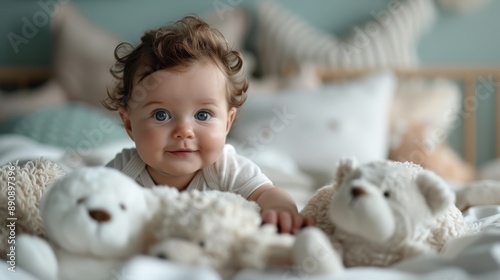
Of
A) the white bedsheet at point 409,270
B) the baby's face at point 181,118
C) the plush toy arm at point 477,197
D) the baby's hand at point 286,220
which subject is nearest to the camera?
the white bedsheet at point 409,270

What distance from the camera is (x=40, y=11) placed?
2.84m

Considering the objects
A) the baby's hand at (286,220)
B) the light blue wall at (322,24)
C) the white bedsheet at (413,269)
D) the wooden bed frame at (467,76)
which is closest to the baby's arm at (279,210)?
the baby's hand at (286,220)

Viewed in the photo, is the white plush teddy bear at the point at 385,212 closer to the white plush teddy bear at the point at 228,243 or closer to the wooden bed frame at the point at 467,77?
the white plush teddy bear at the point at 228,243

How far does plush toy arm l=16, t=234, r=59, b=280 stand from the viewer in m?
0.65

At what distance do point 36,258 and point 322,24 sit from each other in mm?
2337

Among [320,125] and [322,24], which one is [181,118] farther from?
[322,24]

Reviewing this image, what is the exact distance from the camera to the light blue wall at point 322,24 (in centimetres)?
276

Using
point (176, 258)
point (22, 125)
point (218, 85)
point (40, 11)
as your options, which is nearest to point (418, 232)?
point (176, 258)

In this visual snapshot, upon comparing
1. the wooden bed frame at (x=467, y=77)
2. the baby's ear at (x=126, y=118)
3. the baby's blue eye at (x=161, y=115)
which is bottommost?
the baby's blue eye at (x=161, y=115)

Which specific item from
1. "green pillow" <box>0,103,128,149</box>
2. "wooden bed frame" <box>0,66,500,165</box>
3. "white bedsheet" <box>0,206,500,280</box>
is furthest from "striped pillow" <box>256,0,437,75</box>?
"white bedsheet" <box>0,206,500,280</box>

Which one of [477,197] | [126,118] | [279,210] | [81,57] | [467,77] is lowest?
[279,210]

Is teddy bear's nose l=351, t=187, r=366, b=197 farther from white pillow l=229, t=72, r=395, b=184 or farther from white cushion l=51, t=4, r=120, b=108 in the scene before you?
white cushion l=51, t=4, r=120, b=108

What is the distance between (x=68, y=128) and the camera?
2143 mm

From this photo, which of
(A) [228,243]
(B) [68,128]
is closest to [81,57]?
(B) [68,128]
